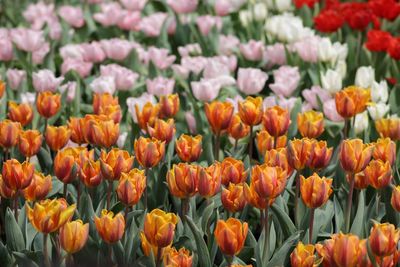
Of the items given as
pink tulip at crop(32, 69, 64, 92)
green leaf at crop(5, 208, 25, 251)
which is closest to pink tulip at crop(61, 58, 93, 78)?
pink tulip at crop(32, 69, 64, 92)

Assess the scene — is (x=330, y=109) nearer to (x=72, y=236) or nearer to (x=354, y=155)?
(x=354, y=155)

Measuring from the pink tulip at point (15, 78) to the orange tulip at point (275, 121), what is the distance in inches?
63.0

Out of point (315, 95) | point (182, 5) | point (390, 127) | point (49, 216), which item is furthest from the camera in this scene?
point (182, 5)

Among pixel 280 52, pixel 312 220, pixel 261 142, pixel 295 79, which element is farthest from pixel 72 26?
pixel 312 220

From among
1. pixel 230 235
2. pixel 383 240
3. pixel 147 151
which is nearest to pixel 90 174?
pixel 147 151

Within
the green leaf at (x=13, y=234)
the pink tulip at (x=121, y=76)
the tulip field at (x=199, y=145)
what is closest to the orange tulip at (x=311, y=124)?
the tulip field at (x=199, y=145)

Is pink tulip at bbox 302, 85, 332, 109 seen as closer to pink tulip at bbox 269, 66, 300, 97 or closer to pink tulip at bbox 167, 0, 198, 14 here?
pink tulip at bbox 269, 66, 300, 97

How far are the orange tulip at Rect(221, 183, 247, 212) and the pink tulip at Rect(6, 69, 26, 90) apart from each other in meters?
1.94

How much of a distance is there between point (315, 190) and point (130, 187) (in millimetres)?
537

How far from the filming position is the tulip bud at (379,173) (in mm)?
2756

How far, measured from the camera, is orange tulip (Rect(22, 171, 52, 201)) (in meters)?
2.70

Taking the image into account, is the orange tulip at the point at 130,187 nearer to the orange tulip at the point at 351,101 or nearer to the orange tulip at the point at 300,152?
the orange tulip at the point at 300,152

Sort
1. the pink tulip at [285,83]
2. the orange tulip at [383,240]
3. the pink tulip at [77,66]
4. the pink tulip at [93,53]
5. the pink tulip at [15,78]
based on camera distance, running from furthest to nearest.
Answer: the pink tulip at [93,53] → the pink tulip at [77,66] → the pink tulip at [15,78] → the pink tulip at [285,83] → the orange tulip at [383,240]

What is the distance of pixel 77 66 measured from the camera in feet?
14.8
